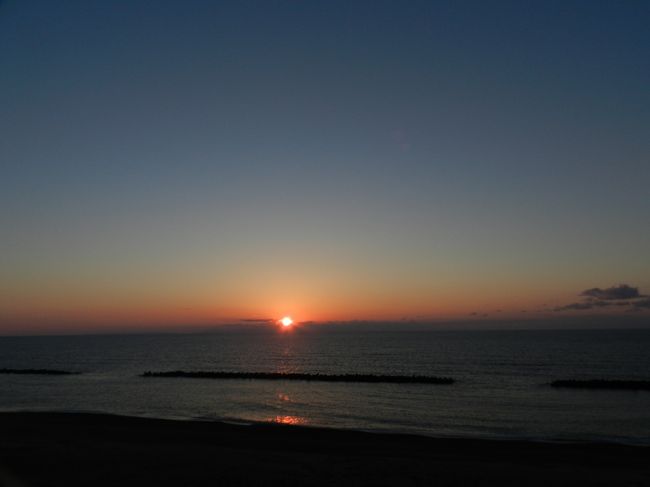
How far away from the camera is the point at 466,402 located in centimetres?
3916

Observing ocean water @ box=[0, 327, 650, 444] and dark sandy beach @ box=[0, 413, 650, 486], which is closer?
dark sandy beach @ box=[0, 413, 650, 486]

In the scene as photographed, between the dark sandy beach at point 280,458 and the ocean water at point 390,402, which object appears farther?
the ocean water at point 390,402

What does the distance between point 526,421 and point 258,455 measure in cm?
1832

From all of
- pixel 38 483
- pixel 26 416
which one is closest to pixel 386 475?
pixel 38 483

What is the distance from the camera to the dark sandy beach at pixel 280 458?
15.9 m

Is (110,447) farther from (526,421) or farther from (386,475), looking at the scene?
(526,421)

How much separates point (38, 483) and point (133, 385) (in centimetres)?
4108

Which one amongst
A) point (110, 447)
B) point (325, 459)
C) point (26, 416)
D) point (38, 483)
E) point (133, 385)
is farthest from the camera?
point (133, 385)

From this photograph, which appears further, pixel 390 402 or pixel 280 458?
pixel 390 402

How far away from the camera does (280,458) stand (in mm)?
19031

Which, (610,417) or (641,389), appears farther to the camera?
(641,389)

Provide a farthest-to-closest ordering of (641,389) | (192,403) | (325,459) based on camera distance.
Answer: (641,389)
(192,403)
(325,459)

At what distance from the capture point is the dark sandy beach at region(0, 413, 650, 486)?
15.9 m

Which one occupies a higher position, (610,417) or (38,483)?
(38,483)
